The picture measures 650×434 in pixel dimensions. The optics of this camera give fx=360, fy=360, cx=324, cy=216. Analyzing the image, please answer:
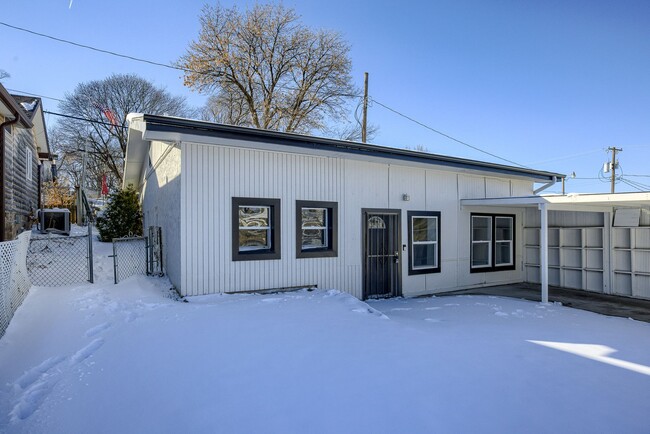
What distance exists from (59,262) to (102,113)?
20.5m

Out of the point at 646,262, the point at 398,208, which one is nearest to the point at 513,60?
the point at 646,262

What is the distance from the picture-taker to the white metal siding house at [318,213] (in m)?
6.32

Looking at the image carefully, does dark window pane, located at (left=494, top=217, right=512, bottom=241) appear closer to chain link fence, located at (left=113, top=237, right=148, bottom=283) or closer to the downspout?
chain link fence, located at (left=113, top=237, right=148, bottom=283)

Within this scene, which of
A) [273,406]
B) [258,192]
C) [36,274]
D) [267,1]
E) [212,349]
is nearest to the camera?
[273,406]

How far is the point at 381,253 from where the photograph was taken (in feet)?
27.6

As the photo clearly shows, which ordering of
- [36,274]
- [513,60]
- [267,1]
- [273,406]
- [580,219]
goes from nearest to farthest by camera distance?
1. [273,406]
2. [36,274]
3. [580,219]
4. [513,60]
5. [267,1]

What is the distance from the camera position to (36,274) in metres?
7.68

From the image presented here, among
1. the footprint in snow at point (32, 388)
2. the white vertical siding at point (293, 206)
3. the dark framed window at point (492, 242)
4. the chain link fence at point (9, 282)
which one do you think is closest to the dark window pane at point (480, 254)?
the dark framed window at point (492, 242)

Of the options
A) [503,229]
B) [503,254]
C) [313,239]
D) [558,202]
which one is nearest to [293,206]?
[313,239]

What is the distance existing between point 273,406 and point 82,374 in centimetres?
184

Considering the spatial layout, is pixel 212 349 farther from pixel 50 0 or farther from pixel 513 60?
pixel 513 60

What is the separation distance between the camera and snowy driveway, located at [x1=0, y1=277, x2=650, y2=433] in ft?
8.28

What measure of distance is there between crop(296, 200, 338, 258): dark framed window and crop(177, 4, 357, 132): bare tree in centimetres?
1486

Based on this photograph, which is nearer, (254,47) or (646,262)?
(646,262)
